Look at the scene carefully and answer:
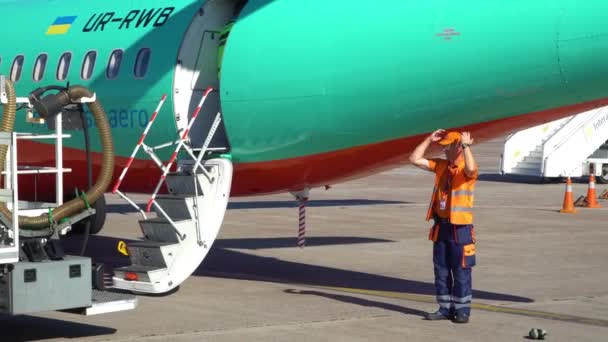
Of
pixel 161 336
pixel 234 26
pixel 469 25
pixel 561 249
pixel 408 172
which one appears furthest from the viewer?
pixel 408 172

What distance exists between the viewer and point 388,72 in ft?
45.8

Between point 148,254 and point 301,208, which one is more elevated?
point 301,208

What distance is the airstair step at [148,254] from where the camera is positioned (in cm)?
1439

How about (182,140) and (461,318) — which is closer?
(461,318)

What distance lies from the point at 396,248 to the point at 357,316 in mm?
7186

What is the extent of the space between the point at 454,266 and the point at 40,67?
7.74 meters

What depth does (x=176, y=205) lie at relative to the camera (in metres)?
14.8

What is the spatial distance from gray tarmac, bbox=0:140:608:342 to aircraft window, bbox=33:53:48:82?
3164 millimetres

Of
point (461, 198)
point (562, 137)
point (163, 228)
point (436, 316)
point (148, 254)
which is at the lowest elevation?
point (436, 316)

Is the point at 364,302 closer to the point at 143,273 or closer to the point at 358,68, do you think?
the point at 143,273

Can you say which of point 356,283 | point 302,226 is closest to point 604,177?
point 302,226

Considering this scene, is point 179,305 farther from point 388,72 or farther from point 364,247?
point 364,247

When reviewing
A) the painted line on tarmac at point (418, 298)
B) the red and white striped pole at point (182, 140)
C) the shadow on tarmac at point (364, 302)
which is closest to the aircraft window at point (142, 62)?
the red and white striped pole at point (182, 140)

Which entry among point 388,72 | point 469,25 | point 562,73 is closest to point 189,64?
point 388,72
